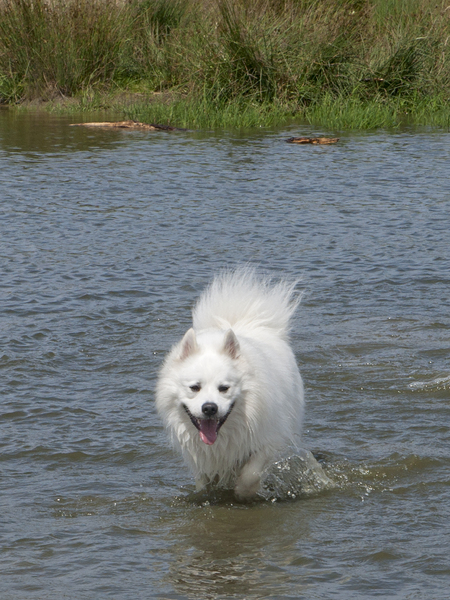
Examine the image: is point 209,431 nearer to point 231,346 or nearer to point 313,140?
point 231,346

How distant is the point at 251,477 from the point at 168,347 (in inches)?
84.3

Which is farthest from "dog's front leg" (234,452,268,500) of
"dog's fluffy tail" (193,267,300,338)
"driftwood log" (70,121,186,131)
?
"driftwood log" (70,121,186,131)

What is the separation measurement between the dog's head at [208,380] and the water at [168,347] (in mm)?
475

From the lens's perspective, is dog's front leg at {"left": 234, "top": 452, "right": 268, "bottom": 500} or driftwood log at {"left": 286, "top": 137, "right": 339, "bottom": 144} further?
driftwood log at {"left": 286, "top": 137, "right": 339, "bottom": 144}

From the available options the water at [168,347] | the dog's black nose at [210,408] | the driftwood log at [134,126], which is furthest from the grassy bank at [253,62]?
the dog's black nose at [210,408]

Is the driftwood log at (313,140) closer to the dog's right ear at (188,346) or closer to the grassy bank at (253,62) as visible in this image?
the grassy bank at (253,62)

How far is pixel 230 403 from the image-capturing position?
386 centimetres

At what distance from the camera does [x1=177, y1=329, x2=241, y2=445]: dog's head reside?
3.78 metres

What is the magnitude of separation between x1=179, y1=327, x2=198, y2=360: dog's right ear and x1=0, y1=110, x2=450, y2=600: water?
0.74 meters

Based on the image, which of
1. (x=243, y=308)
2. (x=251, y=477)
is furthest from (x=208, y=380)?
(x=243, y=308)

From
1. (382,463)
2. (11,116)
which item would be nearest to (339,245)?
(382,463)

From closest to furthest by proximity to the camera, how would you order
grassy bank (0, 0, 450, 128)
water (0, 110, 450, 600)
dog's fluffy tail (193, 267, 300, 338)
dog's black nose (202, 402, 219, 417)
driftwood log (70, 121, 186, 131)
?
water (0, 110, 450, 600)
dog's black nose (202, 402, 219, 417)
dog's fluffy tail (193, 267, 300, 338)
driftwood log (70, 121, 186, 131)
grassy bank (0, 0, 450, 128)

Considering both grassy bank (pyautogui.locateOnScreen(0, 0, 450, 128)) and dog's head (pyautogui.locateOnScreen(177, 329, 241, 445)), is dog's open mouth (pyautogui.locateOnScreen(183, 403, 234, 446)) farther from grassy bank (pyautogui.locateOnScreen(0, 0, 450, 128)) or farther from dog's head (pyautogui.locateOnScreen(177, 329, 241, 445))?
grassy bank (pyautogui.locateOnScreen(0, 0, 450, 128))

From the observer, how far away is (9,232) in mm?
9000
